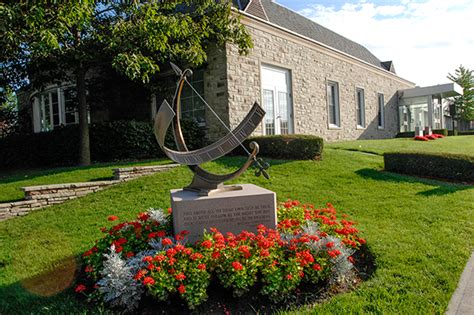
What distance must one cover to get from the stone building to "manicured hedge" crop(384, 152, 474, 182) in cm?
526

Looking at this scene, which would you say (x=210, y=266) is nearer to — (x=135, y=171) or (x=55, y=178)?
(x=135, y=171)

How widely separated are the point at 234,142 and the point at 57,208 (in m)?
4.51

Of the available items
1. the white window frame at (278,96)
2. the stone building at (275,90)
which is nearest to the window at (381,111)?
the stone building at (275,90)

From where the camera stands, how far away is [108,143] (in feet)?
39.7

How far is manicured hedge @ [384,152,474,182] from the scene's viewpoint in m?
8.69

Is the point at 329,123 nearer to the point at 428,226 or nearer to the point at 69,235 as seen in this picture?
the point at 428,226

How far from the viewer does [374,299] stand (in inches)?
133

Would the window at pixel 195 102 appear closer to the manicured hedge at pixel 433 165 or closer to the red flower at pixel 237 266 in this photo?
the manicured hedge at pixel 433 165

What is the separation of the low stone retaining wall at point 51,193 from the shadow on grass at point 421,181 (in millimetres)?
6152

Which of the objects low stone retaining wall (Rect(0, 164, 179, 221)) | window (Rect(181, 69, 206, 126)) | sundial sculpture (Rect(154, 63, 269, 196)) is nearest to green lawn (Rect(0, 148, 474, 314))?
low stone retaining wall (Rect(0, 164, 179, 221))

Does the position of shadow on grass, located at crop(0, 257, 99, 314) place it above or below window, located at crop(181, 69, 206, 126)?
below

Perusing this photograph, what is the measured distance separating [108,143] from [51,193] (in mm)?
4863

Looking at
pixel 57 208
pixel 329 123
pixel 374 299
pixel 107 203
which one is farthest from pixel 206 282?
pixel 329 123

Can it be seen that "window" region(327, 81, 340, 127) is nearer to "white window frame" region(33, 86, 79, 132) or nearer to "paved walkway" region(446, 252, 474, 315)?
"white window frame" region(33, 86, 79, 132)
